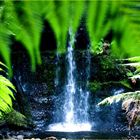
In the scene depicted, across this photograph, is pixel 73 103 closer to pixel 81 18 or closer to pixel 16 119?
pixel 16 119

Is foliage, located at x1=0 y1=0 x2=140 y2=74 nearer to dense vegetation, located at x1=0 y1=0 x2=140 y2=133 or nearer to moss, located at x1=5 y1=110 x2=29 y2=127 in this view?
dense vegetation, located at x1=0 y1=0 x2=140 y2=133

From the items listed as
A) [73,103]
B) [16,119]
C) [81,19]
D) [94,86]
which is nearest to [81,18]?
[81,19]

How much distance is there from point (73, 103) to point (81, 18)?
16706 mm

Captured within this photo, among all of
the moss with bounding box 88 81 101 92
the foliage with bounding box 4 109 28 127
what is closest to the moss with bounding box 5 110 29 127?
the foliage with bounding box 4 109 28 127

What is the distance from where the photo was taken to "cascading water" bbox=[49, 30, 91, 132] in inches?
628

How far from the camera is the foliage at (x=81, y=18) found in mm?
522

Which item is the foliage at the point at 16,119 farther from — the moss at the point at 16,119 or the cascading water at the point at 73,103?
the cascading water at the point at 73,103

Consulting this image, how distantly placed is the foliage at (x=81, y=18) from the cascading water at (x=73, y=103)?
14.8m

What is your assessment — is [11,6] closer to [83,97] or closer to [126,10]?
[126,10]

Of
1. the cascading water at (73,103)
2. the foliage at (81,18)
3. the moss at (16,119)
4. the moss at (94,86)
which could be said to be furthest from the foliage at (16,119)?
the foliage at (81,18)

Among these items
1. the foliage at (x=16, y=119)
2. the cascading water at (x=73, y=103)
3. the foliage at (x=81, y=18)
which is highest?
the cascading water at (x=73, y=103)

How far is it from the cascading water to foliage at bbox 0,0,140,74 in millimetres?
14847

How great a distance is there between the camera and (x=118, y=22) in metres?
0.53

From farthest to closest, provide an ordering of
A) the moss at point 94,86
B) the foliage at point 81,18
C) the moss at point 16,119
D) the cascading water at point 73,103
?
the moss at point 94,86, the cascading water at point 73,103, the moss at point 16,119, the foliage at point 81,18
